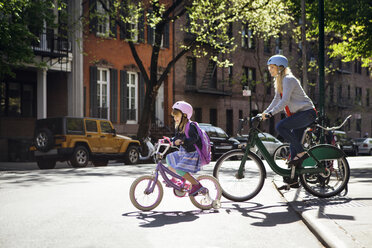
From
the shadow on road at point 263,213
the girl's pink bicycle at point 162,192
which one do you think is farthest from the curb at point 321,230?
the girl's pink bicycle at point 162,192

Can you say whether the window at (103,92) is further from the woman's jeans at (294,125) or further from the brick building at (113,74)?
the woman's jeans at (294,125)

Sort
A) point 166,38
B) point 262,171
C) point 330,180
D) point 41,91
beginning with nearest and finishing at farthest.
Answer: point 262,171, point 330,180, point 41,91, point 166,38

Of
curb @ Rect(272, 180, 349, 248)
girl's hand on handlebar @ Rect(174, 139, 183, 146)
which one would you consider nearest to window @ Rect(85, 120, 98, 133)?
girl's hand on handlebar @ Rect(174, 139, 183, 146)

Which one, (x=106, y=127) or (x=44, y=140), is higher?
(x=106, y=127)

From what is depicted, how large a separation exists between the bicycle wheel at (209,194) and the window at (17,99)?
20118 mm

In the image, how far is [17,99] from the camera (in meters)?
26.2

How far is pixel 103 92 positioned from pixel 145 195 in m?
22.5

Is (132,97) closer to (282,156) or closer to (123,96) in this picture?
(123,96)

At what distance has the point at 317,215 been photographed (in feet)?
20.9

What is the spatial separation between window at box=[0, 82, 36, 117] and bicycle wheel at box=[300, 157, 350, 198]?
2020 cm

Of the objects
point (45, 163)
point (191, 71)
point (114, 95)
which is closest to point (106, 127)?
point (45, 163)

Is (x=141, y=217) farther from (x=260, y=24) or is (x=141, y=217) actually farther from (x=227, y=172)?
(x=260, y=24)

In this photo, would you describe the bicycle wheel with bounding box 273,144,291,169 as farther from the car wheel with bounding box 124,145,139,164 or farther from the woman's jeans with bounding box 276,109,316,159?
the car wheel with bounding box 124,145,139,164

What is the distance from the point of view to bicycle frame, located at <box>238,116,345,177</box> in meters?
7.72
